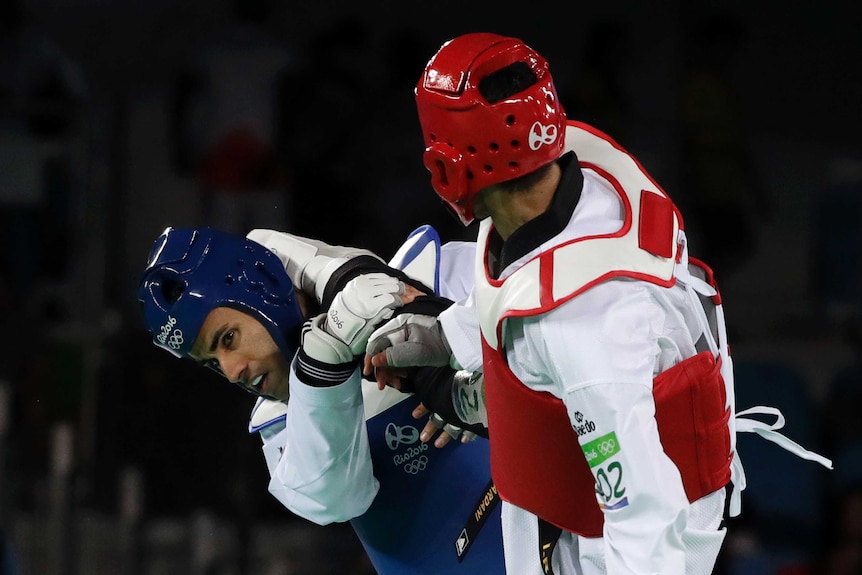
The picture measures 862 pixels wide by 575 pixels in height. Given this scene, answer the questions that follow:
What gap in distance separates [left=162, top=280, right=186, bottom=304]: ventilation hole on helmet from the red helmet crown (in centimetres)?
85

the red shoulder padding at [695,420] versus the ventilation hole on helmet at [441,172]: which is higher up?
the ventilation hole on helmet at [441,172]

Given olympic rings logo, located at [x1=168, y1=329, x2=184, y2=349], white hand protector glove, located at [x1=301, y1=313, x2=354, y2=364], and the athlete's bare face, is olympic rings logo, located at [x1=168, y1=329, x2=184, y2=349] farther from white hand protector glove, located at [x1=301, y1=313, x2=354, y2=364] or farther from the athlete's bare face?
white hand protector glove, located at [x1=301, y1=313, x2=354, y2=364]

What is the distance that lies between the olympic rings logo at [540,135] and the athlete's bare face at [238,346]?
937mm

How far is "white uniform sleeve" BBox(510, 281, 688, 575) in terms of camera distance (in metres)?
1.92

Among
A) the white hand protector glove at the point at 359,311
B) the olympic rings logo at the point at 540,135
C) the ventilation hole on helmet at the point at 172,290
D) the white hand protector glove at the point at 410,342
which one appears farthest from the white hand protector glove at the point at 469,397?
the ventilation hole on helmet at the point at 172,290

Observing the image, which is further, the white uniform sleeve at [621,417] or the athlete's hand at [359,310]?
the athlete's hand at [359,310]

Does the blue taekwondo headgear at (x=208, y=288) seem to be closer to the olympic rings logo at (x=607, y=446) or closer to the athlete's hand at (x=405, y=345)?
the athlete's hand at (x=405, y=345)

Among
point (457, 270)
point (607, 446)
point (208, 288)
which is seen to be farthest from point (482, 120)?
point (457, 270)

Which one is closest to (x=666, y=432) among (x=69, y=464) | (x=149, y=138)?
(x=69, y=464)

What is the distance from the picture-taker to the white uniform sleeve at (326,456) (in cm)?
266

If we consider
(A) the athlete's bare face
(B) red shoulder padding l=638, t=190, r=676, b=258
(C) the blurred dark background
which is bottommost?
(C) the blurred dark background

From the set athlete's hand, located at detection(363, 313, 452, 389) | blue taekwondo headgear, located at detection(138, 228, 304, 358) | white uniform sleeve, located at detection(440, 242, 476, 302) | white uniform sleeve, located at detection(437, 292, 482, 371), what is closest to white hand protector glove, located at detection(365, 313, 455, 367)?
athlete's hand, located at detection(363, 313, 452, 389)

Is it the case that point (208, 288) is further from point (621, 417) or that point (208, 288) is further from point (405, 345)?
point (621, 417)

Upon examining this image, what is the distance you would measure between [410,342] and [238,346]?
50 cm
